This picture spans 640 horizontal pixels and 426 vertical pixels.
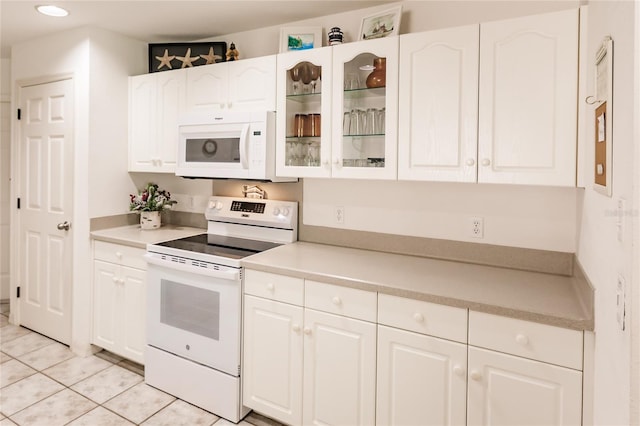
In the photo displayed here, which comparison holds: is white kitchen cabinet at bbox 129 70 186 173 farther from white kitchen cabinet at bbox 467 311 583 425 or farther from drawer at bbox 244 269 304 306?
white kitchen cabinet at bbox 467 311 583 425

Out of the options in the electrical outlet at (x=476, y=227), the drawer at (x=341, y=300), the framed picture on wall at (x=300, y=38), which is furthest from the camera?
the framed picture on wall at (x=300, y=38)

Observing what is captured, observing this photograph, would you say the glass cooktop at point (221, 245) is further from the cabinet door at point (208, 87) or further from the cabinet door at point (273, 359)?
the cabinet door at point (208, 87)

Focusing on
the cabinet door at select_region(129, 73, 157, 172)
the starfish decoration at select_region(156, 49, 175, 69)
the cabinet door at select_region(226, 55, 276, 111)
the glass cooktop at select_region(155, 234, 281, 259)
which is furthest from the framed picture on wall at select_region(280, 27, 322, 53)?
the glass cooktop at select_region(155, 234, 281, 259)

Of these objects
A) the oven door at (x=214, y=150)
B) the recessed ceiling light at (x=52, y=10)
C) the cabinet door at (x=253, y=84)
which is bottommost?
the oven door at (x=214, y=150)

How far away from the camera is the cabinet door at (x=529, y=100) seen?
1760mm

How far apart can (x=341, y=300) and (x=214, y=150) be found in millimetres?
1336

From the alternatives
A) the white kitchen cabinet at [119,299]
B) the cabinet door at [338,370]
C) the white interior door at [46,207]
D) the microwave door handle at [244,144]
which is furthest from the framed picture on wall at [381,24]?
the white interior door at [46,207]

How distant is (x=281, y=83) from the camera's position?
8.16 feet

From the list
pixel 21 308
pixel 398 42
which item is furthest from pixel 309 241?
pixel 21 308

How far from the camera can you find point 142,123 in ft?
10.3

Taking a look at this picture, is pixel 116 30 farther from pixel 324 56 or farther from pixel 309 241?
pixel 309 241

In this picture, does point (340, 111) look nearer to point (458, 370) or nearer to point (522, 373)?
point (458, 370)

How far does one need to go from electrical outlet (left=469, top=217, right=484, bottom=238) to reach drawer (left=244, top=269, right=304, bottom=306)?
3.07ft

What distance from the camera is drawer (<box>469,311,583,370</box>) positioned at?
1521mm
